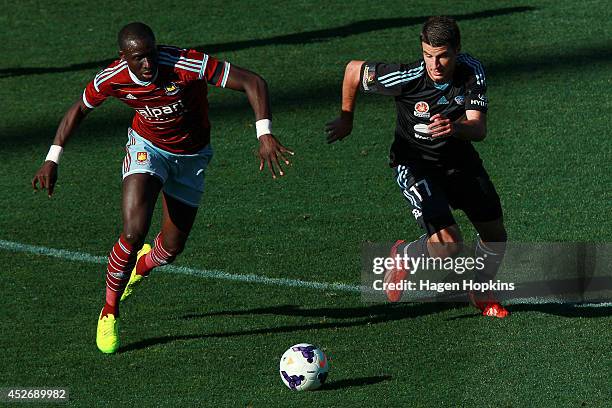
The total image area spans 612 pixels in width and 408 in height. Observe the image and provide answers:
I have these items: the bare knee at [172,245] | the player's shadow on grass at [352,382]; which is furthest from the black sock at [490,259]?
the bare knee at [172,245]

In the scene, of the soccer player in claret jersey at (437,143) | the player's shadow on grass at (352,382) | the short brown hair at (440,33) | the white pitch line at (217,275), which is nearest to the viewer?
the player's shadow on grass at (352,382)

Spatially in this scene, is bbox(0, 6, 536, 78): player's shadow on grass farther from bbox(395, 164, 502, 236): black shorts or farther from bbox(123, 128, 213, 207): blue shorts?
bbox(395, 164, 502, 236): black shorts

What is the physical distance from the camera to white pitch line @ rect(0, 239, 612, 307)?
10.1 m

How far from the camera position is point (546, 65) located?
15.7 m

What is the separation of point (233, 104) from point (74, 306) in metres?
5.49

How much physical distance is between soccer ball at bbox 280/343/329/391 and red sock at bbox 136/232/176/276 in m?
1.86

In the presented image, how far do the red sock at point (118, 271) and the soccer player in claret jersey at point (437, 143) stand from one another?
5.50ft

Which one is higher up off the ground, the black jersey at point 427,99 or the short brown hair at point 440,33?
the short brown hair at point 440,33

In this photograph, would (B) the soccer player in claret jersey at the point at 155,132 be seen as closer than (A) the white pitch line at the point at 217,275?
Yes

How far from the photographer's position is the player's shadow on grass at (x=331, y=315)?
9.48m

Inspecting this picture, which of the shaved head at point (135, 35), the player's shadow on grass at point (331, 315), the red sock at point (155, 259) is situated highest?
the shaved head at point (135, 35)

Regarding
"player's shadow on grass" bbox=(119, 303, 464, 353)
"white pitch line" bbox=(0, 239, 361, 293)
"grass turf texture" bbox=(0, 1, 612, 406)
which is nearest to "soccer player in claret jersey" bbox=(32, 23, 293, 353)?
"player's shadow on grass" bbox=(119, 303, 464, 353)

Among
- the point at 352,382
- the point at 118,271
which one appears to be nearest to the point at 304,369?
the point at 352,382

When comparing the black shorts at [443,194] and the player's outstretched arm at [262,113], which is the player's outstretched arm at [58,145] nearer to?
the player's outstretched arm at [262,113]
